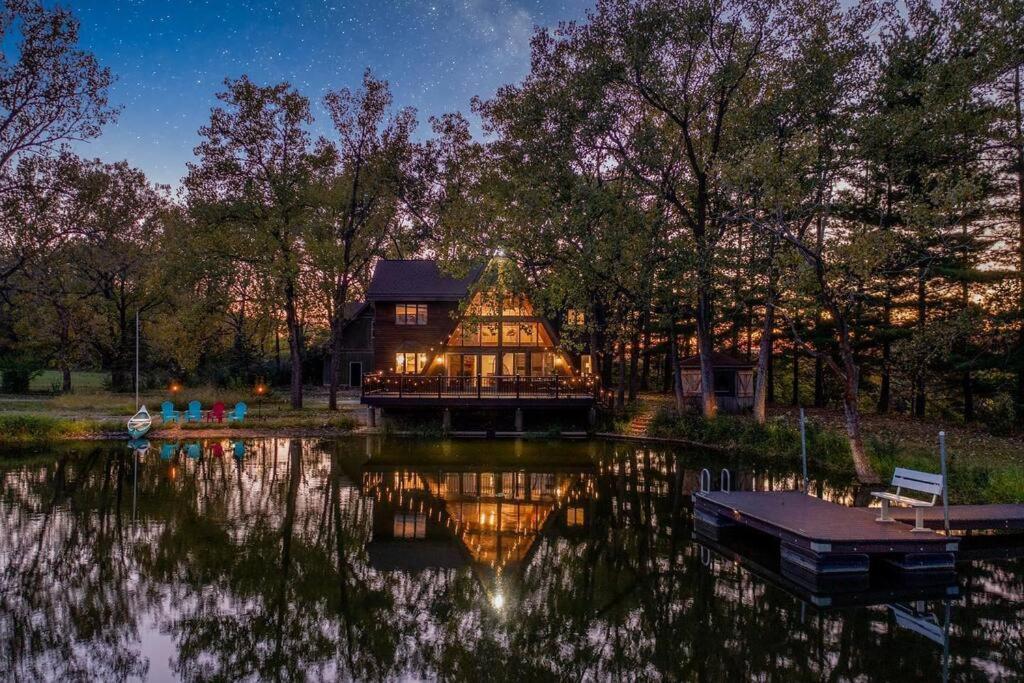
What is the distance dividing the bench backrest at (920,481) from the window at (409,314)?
25.1 m

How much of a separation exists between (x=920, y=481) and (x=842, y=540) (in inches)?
112

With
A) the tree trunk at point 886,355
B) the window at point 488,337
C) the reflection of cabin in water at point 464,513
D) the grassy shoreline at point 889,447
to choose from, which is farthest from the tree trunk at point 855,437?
the window at point 488,337

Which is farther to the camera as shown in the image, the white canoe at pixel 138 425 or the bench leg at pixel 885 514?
the white canoe at pixel 138 425

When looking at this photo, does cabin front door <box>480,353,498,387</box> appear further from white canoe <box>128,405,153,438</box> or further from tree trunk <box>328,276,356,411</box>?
white canoe <box>128,405,153,438</box>

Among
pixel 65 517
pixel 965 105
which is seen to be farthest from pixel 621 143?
pixel 65 517

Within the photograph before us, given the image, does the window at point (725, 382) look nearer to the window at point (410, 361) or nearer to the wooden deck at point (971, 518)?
the window at point (410, 361)

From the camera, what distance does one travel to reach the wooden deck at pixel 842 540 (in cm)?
969

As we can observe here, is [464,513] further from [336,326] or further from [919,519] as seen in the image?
[336,326]

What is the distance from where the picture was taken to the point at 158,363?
41.2 metres

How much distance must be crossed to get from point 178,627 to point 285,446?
15024 mm

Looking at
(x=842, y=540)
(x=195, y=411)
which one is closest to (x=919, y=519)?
(x=842, y=540)

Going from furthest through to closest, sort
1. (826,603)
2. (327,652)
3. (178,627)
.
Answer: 1. (826,603)
2. (178,627)
3. (327,652)

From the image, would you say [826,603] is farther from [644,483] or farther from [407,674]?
[644,483]

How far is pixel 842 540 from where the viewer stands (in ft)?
31.5
